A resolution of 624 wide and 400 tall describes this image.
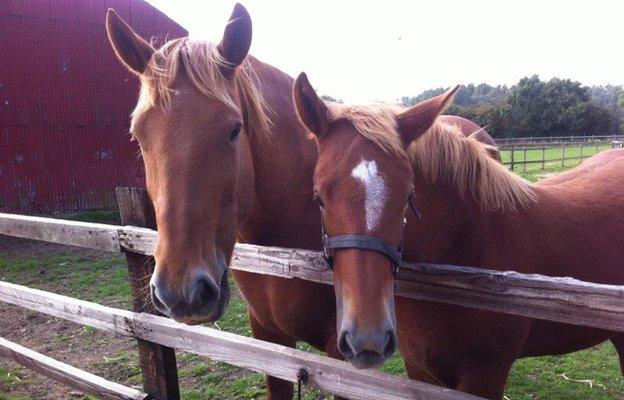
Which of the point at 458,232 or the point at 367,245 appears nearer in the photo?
the point at 367,245

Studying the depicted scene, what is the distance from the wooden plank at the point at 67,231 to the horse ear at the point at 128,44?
1.38 metres

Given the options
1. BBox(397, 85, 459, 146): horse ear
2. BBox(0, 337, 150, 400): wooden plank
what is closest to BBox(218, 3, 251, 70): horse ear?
BBox(397, 85, 459, 146): horse ear

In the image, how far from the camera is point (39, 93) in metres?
11.6

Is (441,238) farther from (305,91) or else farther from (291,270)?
(305,91)

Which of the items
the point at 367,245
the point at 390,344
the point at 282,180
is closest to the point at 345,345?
the point at 390,344

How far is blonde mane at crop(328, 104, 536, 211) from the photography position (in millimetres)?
2207

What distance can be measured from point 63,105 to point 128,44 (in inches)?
446

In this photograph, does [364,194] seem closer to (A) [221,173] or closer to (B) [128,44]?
(A) [221,173]

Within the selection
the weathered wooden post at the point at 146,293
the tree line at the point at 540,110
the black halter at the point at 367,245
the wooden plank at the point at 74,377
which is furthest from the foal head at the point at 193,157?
the tree line at the point at 540,110

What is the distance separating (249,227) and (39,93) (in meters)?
11.2

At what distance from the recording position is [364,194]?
71.6 inches

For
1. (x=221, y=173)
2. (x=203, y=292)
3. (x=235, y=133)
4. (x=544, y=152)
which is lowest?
(x=544, y=152)

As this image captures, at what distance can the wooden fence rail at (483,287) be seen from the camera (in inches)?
64.2

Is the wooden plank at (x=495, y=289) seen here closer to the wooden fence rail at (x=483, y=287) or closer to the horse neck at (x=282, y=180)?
the wooden fence rail at (x=483, y=287)
